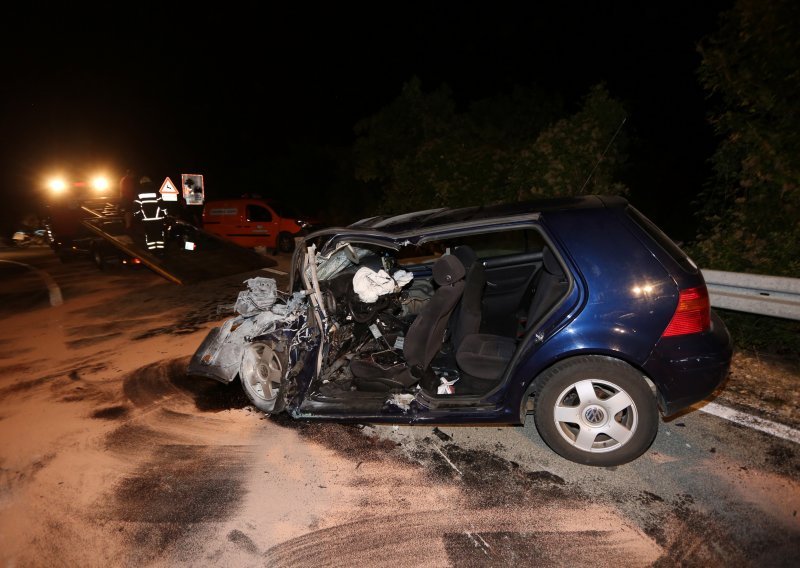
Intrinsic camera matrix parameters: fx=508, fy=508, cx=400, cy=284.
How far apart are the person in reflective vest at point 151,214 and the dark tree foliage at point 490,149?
5.36m

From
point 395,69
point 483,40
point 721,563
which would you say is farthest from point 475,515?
point 395,69

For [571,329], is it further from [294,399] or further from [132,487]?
[132,487]

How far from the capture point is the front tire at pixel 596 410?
3115 millimetres

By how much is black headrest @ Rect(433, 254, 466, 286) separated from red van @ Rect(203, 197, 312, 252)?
10319 millimetres

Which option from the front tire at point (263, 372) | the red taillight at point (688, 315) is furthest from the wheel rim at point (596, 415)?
the front tire at point (263, 372)

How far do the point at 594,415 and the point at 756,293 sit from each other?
97.9 inches

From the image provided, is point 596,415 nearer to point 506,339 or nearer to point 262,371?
point 506,339

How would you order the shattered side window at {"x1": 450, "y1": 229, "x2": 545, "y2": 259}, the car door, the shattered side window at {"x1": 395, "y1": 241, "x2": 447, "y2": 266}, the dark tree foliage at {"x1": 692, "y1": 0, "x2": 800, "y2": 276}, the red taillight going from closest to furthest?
the red taillight → the car door → the dark tree foliage at {"x1": 692, "y1": 0, "x2": 800, "y2": 276} → the shattered side window at {"x1": 450, "y1": 229, "x2": 545, "y2": 259} → the shattered side window at {"x1": 395, "y1": 241, "x2": 447, "y2": 266}

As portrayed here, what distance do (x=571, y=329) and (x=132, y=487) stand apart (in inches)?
120

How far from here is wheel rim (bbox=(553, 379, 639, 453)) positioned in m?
3.14

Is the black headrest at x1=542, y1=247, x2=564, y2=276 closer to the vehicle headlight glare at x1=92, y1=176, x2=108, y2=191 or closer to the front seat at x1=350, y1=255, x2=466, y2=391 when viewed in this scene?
the front seat at x1=350, y1=255, x2=466, y2=391

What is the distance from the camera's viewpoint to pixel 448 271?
11.6 ft

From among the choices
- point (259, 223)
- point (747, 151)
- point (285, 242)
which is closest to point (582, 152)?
point (747, 151)

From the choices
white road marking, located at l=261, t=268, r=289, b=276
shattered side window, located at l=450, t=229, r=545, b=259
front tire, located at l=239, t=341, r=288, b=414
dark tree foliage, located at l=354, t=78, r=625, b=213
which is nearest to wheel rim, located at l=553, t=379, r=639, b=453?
front tire, located at l=239, t=341, r=288, b=414
